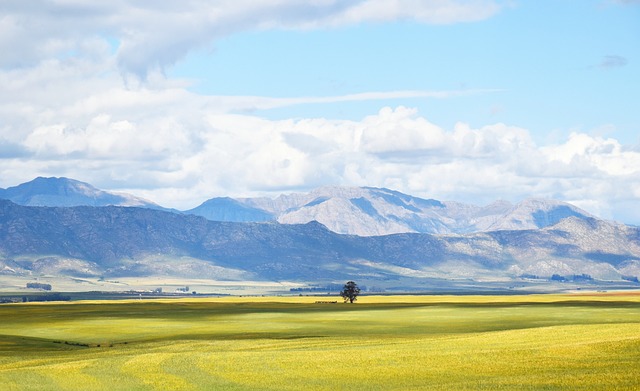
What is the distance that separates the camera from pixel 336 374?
71.9 metres

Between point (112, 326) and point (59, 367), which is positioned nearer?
point (59, 367)

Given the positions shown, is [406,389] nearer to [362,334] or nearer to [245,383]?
[245,383]

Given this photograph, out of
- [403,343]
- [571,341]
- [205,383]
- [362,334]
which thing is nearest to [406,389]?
[205,383]

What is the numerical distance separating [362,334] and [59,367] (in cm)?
5727

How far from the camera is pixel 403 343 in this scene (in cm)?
9994

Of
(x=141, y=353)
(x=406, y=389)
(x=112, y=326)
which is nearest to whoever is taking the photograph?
(x=406, y=389)

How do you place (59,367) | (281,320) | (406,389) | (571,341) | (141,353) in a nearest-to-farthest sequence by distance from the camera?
(406,389), (59,367), (571,341), (141,353), (281,320)

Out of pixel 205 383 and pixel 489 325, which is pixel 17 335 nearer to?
pixel 489 325

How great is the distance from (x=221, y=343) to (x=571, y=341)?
41.4 metres

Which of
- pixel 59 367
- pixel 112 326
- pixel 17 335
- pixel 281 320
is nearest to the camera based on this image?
pixel 59 367

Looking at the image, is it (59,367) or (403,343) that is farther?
(403,343)

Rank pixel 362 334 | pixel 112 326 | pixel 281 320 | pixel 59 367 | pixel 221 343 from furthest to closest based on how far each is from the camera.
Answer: pixel 281 320 → pixel 112 326 → pixel 362 334 → pixel 221 343 → pixel 59 367

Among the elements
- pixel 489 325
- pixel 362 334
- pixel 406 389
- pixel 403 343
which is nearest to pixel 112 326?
pixel 362 334

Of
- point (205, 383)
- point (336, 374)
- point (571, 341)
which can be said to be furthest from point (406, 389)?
point (571, 341)
